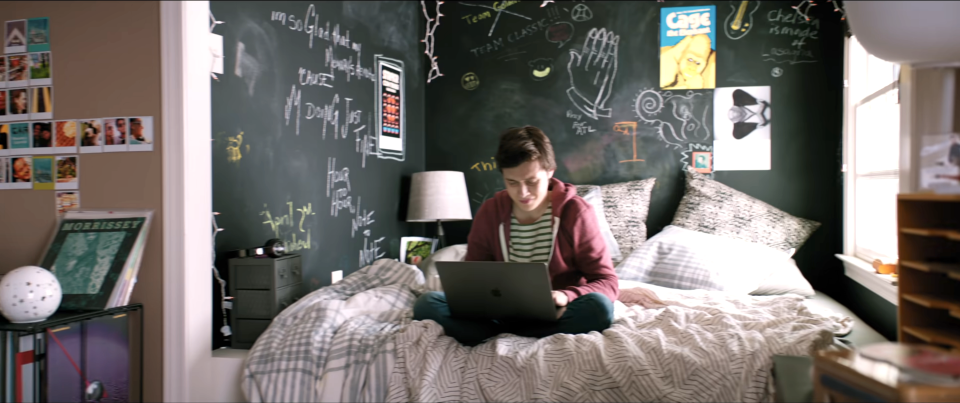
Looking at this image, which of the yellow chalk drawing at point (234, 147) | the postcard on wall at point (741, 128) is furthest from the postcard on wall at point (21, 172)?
the postcard on wall at point (741, 128)

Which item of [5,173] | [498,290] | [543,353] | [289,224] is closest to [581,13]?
[289,224]

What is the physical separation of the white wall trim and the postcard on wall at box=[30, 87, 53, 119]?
1.43ft

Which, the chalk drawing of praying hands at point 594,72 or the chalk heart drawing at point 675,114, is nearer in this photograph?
the chalk heart drawing at point 675,114

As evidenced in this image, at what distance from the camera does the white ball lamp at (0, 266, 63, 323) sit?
1.62m

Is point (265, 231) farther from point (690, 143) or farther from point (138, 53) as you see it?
point (690, 143)

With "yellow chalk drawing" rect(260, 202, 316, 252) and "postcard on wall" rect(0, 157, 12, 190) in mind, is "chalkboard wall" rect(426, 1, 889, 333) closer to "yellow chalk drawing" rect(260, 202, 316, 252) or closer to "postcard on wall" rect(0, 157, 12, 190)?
"yellow chalk drawing" rect(260, 202, 316, 252)

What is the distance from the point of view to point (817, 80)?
335cm

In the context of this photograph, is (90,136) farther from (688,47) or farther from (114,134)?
(688,47)

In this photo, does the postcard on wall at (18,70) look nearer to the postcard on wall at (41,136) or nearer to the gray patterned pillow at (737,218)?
the postcard on wall at (41,136)

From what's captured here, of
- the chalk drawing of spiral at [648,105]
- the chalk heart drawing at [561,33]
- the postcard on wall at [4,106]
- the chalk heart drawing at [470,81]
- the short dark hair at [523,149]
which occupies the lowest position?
the short dark hair at [523,149]

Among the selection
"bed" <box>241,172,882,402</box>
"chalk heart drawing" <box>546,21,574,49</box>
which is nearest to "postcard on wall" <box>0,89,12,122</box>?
"bed" <box>241,172,882,402</box>

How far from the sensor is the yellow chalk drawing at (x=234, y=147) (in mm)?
2131

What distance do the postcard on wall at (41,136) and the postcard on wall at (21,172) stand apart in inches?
1.7

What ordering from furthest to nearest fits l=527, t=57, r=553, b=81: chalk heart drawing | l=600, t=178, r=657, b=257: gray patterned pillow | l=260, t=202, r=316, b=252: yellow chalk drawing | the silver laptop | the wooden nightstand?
l=527, t=57, r=553, b=81: chalk heart drawing → l=600, t=178, r=657, b=257: gray patterned pillow → l=260, t=202, r=316, b=252: yellow chalk drawing → the silver laptop → the wooden nightstand
